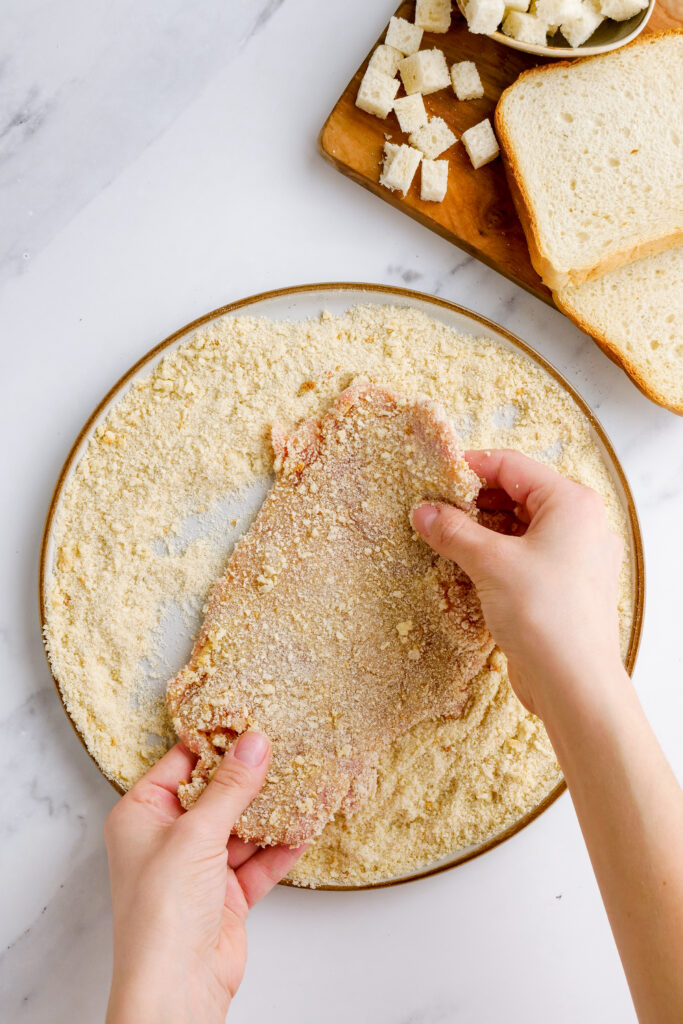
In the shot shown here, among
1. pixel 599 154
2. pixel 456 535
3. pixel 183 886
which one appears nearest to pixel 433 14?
pixel 599 154

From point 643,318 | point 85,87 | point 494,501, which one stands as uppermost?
point 85,87

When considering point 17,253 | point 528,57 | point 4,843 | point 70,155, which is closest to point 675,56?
point 528,57

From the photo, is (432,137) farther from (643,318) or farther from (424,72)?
(643,318)

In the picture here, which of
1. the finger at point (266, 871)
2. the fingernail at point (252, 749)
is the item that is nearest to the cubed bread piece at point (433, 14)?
the fingernail at point (252, 749)

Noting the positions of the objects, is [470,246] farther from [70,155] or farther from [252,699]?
[252,699]

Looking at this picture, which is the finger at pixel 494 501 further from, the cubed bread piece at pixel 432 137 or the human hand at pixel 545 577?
the cubed bread piece at pixel 432 137
